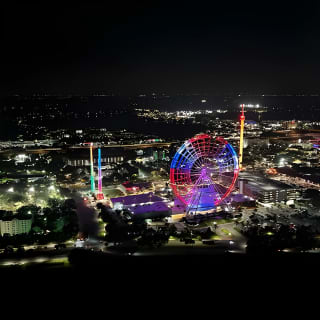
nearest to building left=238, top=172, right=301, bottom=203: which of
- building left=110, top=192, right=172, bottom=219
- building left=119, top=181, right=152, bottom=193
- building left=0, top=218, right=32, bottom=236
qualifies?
building left=110, top=192, right=172, bottom=219

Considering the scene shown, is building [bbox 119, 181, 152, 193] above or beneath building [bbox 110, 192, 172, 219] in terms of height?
above

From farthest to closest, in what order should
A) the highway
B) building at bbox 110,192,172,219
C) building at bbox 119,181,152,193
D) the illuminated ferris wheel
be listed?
the highway < building at bbox 119,181,152,193 < building at bbox 110,192,172,219 < the illuminated ferris wheel

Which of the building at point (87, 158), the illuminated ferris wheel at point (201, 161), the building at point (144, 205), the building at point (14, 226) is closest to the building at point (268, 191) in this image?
the illuminated ferris wheel at point (201, 161)

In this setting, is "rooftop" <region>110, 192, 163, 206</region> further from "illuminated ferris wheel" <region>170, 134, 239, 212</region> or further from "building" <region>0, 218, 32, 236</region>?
"building" <region>0, 218, 32, 236</region>

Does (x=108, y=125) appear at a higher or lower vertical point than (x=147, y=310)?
higher

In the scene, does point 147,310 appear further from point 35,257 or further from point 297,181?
point 297,181

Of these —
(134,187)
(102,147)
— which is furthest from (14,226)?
(102,147)

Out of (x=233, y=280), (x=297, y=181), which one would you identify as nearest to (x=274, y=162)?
(x=297, y=181)
